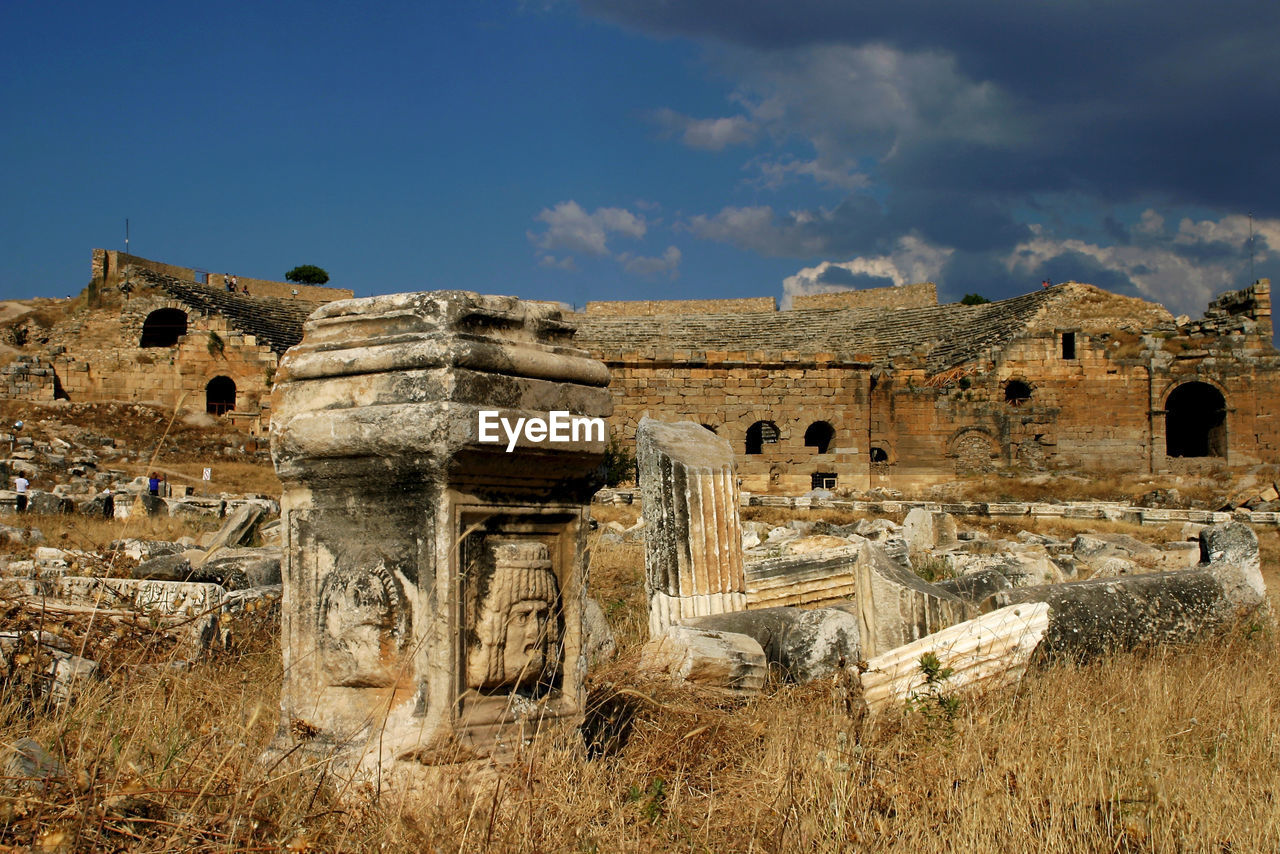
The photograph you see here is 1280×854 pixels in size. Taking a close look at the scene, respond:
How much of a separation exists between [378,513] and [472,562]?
1.05 feet

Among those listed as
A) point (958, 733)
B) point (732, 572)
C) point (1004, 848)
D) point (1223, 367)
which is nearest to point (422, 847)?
point (1004, 848)

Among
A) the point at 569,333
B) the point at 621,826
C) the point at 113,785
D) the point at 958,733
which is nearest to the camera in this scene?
the point at 113,785

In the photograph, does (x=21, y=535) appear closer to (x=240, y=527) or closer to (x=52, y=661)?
(x=240, y=527)

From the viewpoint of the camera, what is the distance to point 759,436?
→ 24.1 meters

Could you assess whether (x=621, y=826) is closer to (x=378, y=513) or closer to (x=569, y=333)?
(x=378, y=513)

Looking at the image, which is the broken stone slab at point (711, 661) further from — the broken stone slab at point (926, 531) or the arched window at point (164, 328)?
the arched window at point (164, 328)

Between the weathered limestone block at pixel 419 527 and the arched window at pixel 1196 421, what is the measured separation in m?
24.5

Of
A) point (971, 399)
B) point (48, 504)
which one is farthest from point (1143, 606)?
point (971, 399)

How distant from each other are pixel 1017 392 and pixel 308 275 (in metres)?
37.9

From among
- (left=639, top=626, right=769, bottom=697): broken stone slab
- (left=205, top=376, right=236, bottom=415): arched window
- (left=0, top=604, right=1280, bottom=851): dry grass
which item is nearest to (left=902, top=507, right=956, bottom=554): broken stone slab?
(left=639, top=626, right=769, bottom=697): broken stone slab

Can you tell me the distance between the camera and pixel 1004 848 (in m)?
2.70

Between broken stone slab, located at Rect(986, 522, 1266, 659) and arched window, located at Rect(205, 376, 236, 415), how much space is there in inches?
1034

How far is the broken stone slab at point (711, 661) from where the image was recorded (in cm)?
446

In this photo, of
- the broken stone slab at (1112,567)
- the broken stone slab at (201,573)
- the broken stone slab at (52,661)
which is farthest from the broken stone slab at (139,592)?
the broken stone slab at (1112,567)
